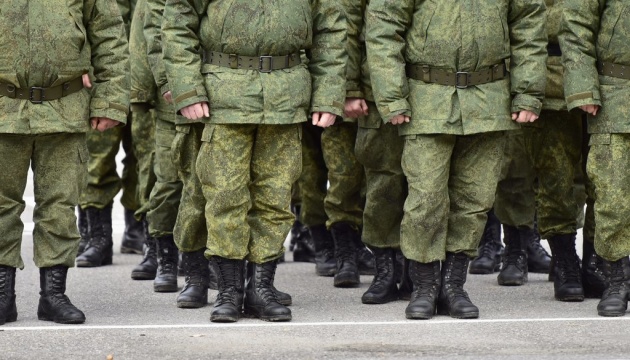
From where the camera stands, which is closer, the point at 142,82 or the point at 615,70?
the point at 615,70

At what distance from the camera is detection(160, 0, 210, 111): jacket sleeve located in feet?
26.6

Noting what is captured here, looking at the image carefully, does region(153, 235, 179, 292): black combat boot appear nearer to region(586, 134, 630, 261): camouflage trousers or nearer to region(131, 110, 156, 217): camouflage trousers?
region(131, 110, 156, 217): camouflage trousers

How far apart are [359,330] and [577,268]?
180 cm

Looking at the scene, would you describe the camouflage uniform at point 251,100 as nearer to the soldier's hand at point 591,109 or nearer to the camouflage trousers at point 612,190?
the soldier's hand at point 591,109

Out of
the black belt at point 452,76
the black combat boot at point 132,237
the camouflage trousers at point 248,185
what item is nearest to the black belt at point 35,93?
the camouflage trousers at point 248,185

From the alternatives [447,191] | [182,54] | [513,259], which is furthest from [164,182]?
[513,259]

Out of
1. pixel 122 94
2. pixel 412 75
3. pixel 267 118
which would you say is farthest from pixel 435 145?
pixel 122 94

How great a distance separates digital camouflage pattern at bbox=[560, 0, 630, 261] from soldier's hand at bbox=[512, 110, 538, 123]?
0.22 meters

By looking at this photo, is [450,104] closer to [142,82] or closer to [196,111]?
[196,111]

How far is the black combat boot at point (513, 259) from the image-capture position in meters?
9.77

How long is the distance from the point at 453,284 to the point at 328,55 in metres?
1.46

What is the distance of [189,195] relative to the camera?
8.69m

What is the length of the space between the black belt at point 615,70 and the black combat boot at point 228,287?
2284mm

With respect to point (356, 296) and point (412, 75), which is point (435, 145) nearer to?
point (412, 75)
